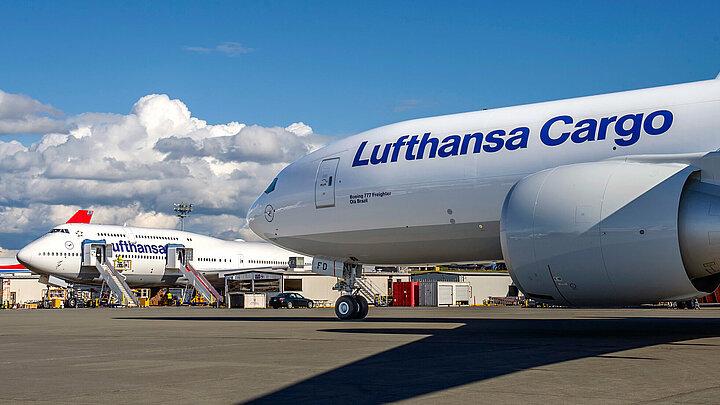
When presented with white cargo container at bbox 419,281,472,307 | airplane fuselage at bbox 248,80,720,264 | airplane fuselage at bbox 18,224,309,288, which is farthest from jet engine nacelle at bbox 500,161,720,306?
airplane fuselage at bbox 18,224,309,288

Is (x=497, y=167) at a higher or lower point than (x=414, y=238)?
higher

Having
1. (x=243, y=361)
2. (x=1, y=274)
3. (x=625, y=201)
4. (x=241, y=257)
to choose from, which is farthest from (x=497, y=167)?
(x=1, y=274)

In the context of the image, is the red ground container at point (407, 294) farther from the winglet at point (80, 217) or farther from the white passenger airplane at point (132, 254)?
the winglet at point (80, 217)

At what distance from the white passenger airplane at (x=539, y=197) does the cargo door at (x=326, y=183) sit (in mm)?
42

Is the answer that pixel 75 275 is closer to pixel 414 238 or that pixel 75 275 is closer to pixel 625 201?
pixel 414 238

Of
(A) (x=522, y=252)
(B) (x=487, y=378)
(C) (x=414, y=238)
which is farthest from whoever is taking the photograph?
(C) (x=414, y=238)

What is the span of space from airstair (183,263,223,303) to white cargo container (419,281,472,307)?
18.7 meters

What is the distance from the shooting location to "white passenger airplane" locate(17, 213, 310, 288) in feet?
236

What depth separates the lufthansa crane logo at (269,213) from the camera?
25.2 meters

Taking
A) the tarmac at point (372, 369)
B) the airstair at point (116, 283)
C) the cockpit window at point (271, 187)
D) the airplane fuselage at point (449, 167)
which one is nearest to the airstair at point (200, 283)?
the airstair at point (116, 283)

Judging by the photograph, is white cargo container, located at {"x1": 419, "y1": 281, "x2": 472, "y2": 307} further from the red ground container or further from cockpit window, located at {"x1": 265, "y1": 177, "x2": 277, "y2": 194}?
cockpit window, located at {"x1": 265, "y1": 177, "x2": 277, "y2": 194}

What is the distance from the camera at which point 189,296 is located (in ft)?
257

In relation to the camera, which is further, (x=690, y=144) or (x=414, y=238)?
(x=414, y=238)

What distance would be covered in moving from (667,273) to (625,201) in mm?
1340
